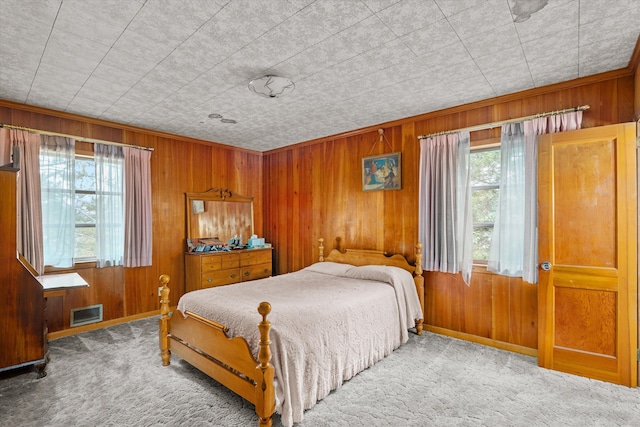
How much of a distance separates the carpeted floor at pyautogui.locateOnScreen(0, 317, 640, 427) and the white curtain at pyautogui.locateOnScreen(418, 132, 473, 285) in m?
1.03

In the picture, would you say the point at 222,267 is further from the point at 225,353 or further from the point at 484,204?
the point at 484,204

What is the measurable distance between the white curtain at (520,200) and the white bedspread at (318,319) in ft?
3.49

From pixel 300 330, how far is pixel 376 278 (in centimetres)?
154

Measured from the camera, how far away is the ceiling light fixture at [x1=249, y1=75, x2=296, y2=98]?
2.91m

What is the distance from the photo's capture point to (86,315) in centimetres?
403

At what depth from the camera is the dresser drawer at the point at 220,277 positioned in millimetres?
4676

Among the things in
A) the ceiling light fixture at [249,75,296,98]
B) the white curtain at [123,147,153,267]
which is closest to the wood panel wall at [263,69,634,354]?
the ceiling light fixture at [249,75,296,98]

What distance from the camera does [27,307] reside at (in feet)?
9.14

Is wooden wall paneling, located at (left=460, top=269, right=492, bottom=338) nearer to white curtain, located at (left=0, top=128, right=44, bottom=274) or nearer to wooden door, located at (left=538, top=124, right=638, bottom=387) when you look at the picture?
wooden door, located at (left=538, top=124, right=638, bottom=387)

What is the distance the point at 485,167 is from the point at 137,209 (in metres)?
4.45

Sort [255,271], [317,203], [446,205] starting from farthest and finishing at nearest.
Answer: [255,271]
[317,203]
[446,205]

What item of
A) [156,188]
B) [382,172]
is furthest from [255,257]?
[382,172]

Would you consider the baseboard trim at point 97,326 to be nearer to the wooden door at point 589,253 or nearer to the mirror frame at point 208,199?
the mirror frame at point 208,199

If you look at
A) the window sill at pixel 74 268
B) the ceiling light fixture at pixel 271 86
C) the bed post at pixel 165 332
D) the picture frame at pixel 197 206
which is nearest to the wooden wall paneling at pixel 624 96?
the ceiling light fixture at pixel 271 86
